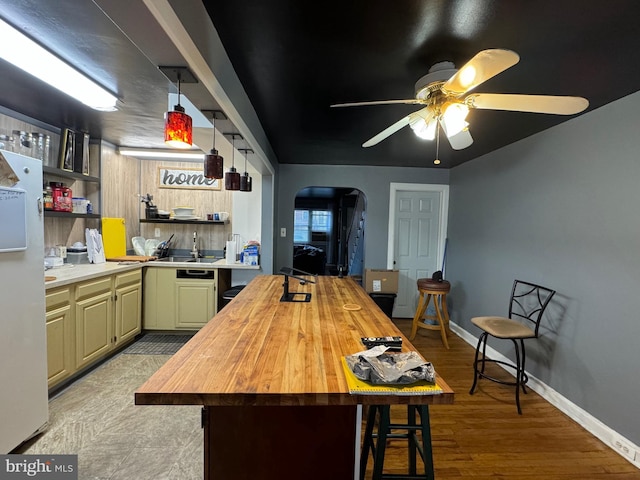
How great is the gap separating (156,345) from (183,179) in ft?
6.79

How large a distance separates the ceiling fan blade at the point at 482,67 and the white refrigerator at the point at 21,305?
7.61ft

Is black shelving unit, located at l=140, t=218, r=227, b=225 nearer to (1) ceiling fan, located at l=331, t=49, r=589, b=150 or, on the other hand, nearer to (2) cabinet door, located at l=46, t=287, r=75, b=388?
(2) cabinet door, located at l=46, t=287, r=75, b=388

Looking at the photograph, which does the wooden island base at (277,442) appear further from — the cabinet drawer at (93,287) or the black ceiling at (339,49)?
the cabinet drawer at (93,287)

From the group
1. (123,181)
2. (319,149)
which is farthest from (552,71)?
(123,181)

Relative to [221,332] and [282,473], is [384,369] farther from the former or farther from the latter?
[221,332]

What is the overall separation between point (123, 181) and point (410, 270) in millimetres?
3951

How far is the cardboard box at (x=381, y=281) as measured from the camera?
380 centimetres

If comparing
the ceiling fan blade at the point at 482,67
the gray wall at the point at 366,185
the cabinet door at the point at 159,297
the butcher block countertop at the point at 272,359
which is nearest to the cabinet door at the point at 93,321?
the cabinet door at the point at 159,297

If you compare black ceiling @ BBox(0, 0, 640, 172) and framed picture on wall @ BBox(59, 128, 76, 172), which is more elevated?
black ceiling @ BBox(0, 0, 640, 172)

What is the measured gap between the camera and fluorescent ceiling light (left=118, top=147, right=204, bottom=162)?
138 inches

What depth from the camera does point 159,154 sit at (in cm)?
360

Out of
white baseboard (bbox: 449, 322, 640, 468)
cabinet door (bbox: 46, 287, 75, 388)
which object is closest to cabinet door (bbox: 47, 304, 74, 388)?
cabinet door (bbox: 46, 287, 75, 388)

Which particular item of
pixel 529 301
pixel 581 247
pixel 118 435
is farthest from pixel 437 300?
pixel 118 435

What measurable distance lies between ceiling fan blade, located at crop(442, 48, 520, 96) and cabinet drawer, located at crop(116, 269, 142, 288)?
3194mm
